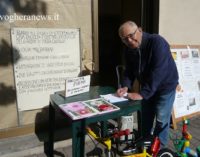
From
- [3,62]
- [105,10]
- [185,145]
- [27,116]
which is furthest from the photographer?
[105,10]

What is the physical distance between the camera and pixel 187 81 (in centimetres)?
530

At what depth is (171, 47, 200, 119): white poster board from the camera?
5.12 m

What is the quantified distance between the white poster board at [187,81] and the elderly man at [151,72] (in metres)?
1.55

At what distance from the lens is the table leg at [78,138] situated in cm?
280

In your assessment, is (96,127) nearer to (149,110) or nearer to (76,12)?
(149,110)

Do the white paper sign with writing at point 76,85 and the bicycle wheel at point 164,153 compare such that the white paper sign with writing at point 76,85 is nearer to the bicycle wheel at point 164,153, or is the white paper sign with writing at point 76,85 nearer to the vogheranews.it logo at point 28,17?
the bicycle wheel at point 164,153

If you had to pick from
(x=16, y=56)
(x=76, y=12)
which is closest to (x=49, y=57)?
(x=16, y=56)

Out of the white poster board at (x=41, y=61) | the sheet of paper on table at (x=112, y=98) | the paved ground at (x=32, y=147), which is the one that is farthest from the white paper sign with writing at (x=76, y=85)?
the white poster board at (x=41, y=61)

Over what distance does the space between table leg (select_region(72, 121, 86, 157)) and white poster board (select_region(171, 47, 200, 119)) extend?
260 centimetres

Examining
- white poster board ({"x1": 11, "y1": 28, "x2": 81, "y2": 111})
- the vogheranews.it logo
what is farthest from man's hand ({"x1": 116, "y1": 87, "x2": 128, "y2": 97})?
the vogheranews.it logo

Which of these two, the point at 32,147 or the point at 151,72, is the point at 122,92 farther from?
the point at 32,147

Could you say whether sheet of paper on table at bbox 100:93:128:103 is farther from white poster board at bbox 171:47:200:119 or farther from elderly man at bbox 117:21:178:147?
white poster board at bbox 171:47:200:119

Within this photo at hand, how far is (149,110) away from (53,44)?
187 centimetres

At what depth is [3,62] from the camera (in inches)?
168
